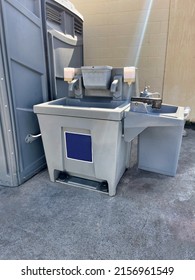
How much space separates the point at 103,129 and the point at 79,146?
0.89 ft

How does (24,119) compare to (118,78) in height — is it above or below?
below

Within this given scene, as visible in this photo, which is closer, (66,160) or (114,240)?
(114,240)

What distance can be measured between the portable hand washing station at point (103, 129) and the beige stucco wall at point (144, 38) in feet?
4.87

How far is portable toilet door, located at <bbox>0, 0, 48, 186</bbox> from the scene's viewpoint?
1.40 metres

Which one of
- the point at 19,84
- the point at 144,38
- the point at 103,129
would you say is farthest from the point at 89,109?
the point at 144,38

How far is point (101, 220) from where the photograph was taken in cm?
132

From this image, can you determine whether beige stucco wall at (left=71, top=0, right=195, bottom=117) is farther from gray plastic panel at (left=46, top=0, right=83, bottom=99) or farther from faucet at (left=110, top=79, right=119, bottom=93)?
faucet at (left=110, top=79, right=119, bottom=93)

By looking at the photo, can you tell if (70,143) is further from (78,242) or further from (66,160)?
(78,242)

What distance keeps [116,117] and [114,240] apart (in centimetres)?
75

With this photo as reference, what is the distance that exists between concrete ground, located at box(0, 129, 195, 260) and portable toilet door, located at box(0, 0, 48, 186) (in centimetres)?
19

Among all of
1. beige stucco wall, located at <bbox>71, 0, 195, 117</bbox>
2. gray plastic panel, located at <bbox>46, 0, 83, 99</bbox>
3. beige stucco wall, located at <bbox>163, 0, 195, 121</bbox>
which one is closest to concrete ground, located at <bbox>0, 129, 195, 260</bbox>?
gray plastic panel, located at <bbox>46, 0, 83, 99</bbox>

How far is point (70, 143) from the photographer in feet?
5.13

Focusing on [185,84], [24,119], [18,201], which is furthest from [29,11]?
[185,84]

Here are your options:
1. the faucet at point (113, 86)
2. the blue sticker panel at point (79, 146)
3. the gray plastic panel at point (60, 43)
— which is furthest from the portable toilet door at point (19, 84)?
the faucet at point (113, 86)
